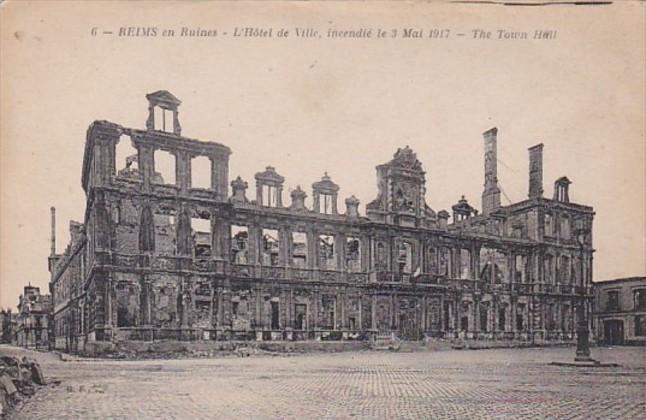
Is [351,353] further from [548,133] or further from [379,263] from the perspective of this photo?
[548,133]

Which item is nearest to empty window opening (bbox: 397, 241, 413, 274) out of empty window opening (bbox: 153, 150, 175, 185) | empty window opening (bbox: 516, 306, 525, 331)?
empty window opening (bbox: 516, 306, 525, 331)

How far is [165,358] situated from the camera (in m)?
8.69

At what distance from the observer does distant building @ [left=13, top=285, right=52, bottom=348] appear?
22.3 ft

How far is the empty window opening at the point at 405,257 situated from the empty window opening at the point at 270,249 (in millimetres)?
2228

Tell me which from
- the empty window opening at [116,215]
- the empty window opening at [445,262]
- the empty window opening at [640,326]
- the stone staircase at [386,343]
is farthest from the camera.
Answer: the empty window opening at [445,262]

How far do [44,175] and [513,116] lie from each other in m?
4.82

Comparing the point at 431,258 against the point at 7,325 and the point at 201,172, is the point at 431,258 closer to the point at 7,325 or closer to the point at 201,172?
the point at 201,172

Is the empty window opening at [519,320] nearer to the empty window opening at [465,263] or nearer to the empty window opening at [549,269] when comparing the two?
the empty window opening at [549,269]

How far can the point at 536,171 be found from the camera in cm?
845

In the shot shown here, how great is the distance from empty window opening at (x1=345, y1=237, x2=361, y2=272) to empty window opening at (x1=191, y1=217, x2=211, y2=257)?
235cm

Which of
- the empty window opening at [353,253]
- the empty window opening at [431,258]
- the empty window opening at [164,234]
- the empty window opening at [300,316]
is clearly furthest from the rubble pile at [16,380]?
the empty window opening at [431,258]

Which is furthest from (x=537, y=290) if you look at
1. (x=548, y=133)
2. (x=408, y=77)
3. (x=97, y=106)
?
(x=97, y=106)

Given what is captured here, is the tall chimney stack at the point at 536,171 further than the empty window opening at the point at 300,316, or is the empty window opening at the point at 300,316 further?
the empty window opening at the point at 300,316

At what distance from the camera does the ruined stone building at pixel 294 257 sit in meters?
8.20
